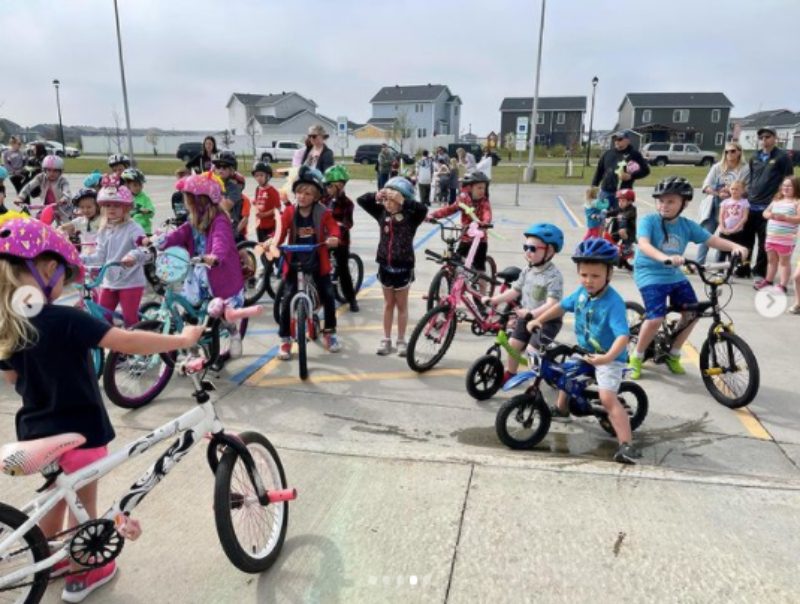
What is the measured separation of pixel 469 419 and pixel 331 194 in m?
3.79

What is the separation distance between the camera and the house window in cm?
7331

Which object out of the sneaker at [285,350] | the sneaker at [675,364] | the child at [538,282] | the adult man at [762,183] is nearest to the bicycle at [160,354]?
the sneaker at [285,350]

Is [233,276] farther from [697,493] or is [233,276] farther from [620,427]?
[697,493]

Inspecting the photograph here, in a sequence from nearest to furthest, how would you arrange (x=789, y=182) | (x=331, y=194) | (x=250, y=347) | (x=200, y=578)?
1. (x=200, y=578)
2. (x=250, y=347)
3. (x=331, y=194)
4. (x=789, y=182)

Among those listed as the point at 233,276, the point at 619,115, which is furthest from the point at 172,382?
the point at 619,115

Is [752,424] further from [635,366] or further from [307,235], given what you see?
[307,235]

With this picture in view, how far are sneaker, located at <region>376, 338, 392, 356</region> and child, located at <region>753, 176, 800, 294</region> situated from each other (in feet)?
18.5

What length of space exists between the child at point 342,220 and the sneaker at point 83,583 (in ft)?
16.1

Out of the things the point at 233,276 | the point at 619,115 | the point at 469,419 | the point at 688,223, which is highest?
the point at 619,115

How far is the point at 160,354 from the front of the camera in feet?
14.9

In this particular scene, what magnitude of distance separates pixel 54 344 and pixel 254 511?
1242 millimetres

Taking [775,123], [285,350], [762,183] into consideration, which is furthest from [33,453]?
[775,123]

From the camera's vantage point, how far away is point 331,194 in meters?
7.31

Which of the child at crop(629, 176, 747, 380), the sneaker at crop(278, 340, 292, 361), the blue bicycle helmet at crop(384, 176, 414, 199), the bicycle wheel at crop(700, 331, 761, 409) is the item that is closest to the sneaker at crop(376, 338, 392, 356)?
the sneaker at crop(278, 340, 292, 361)
